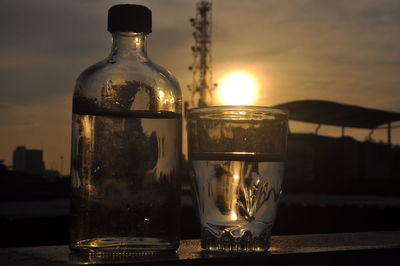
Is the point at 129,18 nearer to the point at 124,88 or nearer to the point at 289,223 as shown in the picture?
the point at 124,88

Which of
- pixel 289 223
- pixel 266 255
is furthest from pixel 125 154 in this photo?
pixel 289 223

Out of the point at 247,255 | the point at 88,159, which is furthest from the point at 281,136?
the point at 88,159

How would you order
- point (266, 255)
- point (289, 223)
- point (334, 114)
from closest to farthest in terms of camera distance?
point (266, 255), point (289, 223), point (334, 114)

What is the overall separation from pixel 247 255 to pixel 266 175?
0.19 meters

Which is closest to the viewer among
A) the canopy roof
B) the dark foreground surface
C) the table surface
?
the table surface

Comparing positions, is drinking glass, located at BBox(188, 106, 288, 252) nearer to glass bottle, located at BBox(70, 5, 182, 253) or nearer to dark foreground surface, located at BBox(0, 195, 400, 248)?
glass bottle, located at BBox(70, 5, 182, 253)

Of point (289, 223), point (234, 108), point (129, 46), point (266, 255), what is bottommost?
point (289, 223)

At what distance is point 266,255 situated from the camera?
4.16 feet

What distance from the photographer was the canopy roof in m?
21.6

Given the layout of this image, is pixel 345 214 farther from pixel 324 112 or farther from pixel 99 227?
pixel 324 112

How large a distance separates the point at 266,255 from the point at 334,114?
71.4 ft

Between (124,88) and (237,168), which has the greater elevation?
(124,88)

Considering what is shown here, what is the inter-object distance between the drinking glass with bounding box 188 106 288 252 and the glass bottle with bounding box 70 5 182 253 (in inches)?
2.7

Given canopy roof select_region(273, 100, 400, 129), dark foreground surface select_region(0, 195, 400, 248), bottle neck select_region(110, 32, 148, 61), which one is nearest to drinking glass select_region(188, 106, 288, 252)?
bottle neck select_region(110, 32, 148, 61)
